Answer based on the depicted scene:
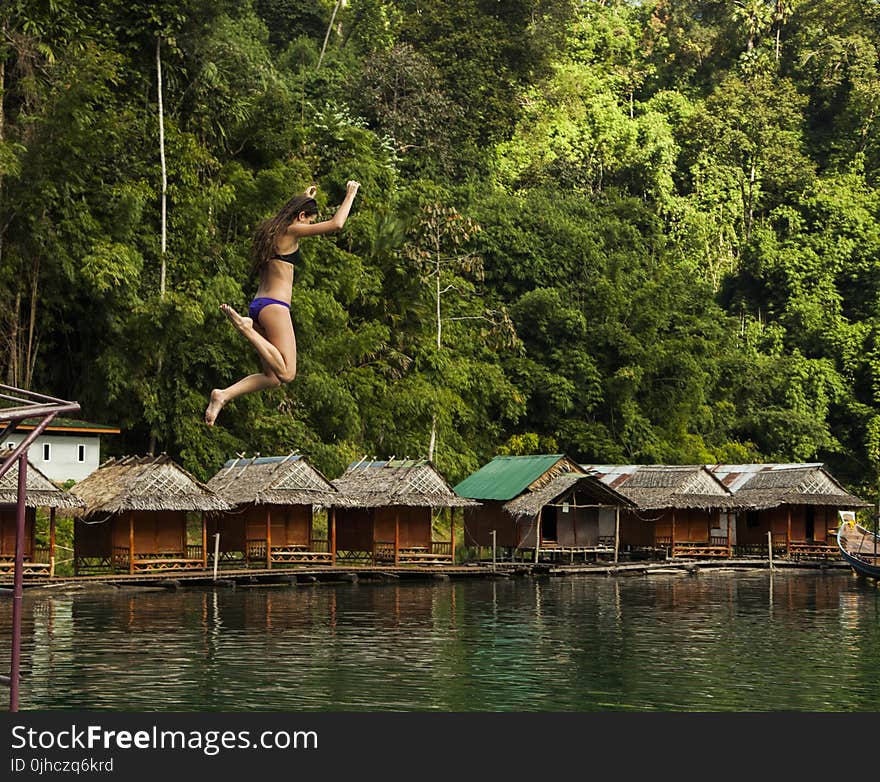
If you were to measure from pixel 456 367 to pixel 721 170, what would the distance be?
832 inches

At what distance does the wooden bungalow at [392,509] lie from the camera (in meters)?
33.1

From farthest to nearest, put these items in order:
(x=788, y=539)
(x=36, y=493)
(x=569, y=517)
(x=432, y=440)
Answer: (x=432, y=440) < (x=788, y=539) < (x=569, y=517) < (x=36, y=493)

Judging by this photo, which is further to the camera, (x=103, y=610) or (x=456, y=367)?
(x=456, y=367)

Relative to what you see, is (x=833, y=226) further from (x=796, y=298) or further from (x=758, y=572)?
(x=758, y=572)

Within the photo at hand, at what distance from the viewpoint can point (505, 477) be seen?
123 ft

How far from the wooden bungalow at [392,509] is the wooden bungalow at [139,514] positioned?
372 cm

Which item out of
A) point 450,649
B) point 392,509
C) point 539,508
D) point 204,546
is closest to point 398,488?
point 392,509

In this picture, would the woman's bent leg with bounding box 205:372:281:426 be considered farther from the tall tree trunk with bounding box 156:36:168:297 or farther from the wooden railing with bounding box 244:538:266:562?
the tall tree trunk with bounding box 156:36:168:297

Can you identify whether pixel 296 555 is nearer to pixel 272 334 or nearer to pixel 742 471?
pixel 742 471

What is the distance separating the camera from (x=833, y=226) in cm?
5675

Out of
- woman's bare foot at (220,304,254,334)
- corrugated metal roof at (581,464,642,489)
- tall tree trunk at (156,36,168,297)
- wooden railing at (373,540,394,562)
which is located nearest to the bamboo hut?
corrugated metal roof at (581,464,642,489)

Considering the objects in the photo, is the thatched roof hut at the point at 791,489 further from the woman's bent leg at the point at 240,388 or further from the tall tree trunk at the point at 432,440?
the woman's bent leg at the point at 240,388

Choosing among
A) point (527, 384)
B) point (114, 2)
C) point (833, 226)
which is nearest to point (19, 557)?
point (114, 2)

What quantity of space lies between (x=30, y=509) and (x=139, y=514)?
2607mm
